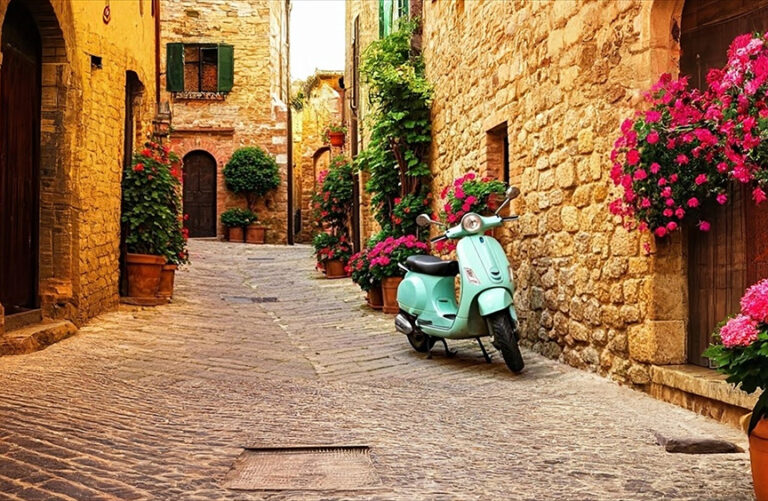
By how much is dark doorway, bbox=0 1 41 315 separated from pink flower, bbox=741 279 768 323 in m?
5.45

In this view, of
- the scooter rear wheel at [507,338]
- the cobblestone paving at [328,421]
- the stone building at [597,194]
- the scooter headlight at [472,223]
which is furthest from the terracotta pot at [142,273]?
the scooter rear wheel at [507,338]

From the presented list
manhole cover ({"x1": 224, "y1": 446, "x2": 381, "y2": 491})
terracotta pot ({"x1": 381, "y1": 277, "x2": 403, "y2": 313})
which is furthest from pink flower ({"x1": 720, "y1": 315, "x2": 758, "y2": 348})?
terracotta pot ({"x1": 381, "y1": 277, "x2": 403, "y2": 313})

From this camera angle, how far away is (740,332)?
2543mm

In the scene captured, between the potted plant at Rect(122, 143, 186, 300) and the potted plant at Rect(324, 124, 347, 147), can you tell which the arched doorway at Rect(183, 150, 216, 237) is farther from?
the potted plant at Rect(122, 143, 186, 300)

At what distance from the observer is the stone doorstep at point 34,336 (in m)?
5.55

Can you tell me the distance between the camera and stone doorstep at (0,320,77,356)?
5.55m

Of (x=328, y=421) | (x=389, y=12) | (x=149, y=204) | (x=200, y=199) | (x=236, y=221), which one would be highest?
(x=389, y=12)

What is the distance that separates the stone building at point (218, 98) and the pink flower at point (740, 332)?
19.4 meters

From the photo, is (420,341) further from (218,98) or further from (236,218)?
(218,98)

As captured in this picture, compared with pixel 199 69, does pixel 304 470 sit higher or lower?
lower

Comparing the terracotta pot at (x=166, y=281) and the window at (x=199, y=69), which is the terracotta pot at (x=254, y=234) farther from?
the terracotta pot at (x=166, y=281)

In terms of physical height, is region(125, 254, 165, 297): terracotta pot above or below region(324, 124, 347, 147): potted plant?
below

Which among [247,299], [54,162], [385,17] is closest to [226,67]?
[385,17]

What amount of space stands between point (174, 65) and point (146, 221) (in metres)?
13.5
